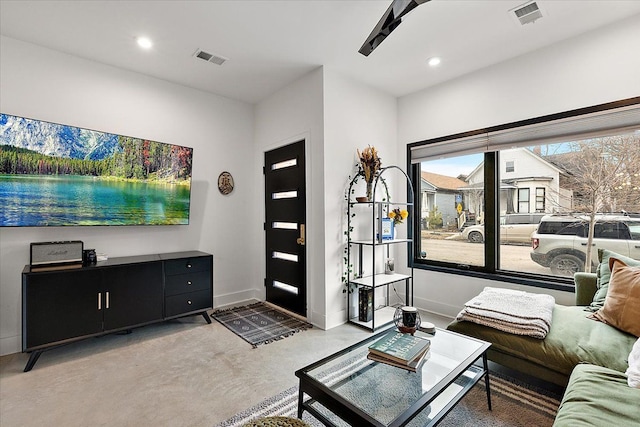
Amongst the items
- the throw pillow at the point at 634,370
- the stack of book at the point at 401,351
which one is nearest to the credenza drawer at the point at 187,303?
the stack of book at the point at 401,351

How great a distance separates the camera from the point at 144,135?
11.5 ft

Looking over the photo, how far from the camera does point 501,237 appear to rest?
3.31 metres

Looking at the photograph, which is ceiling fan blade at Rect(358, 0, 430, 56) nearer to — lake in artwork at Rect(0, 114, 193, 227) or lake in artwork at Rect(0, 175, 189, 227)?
lake in artwork at Rect(0, 114, 193, 227)

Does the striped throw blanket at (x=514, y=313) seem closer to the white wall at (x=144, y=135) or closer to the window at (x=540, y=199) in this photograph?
the window at (x=540, y=199)

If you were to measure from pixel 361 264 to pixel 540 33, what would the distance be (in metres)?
2.84

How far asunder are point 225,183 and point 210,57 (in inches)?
62.9

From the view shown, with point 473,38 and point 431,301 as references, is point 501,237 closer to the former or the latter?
point 431,301

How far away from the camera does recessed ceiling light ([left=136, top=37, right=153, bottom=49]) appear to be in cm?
279

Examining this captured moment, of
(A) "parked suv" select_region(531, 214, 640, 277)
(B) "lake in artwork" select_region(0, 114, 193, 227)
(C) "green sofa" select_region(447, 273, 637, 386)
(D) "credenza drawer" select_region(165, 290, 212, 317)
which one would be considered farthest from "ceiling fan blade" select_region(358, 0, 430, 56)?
(D) "credenza drawer" select_region(165, 290, 212, 317)

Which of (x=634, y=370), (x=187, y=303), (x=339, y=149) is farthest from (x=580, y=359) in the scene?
(x=187, y=303)

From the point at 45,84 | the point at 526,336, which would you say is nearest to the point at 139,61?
the point at 45,84

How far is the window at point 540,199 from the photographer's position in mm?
3061

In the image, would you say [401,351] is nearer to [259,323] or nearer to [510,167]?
[259,323]

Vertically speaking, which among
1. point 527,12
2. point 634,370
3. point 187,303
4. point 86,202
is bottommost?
point 187,303
